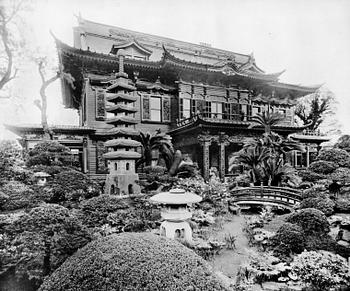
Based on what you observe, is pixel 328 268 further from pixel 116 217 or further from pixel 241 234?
pixel 116 217

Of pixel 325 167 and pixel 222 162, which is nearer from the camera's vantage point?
pixel 325 167

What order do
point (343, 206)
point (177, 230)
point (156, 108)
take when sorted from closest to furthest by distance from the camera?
point (177, 230) < point (343, 206) < point (156, 108)

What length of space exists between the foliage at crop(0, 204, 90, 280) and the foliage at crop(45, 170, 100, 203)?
357 cm

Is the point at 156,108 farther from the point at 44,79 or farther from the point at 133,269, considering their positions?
the point at 133,269

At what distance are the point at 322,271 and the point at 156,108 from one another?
13627mm

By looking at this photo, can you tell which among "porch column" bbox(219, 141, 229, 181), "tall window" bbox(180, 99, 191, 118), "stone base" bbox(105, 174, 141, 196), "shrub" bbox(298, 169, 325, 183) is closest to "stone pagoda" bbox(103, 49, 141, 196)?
"stone base" bbox(105, 174, 141, 196)

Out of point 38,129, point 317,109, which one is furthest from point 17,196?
point 317,109

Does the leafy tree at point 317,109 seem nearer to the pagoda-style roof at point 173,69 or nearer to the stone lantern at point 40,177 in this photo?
the pagoda-style roof at point 173,69

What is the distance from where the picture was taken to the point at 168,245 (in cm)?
282

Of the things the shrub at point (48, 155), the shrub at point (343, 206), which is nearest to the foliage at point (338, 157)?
the shrub at point (343, 206)

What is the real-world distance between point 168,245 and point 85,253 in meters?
0.96

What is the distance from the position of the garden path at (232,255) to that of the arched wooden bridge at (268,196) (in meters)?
1.84

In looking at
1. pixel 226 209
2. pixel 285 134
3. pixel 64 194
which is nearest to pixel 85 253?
pixel 64 194

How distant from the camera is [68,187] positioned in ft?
24.6
